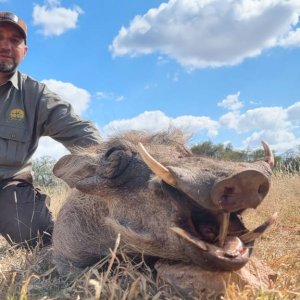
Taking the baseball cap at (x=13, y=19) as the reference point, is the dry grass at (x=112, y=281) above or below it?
below

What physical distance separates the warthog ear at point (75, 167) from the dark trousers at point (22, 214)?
1777 millimetres

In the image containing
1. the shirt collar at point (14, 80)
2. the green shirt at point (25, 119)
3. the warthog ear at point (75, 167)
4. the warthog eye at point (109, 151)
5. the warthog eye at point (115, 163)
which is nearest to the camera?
the warthog eye at point (115, 163)

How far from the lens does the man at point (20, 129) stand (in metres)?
5.31

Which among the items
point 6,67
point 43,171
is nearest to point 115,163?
point 6,67

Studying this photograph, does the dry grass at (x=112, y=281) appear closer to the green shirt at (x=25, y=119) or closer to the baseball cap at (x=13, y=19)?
the green shirt at (x=25, y=119)

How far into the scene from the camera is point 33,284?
3.11 m

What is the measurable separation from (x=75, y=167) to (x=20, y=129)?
2.36m

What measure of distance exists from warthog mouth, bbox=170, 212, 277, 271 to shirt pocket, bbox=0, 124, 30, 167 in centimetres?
350

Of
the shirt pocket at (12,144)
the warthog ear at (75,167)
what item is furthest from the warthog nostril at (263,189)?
the shirt pocket at (12,144)

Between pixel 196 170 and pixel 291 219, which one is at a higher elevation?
pixel 196 170

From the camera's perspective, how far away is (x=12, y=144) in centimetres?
553

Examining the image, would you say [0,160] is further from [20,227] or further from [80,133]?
[80,133]

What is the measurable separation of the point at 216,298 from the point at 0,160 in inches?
145

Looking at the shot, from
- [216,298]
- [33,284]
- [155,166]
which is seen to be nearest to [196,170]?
[155,166]
